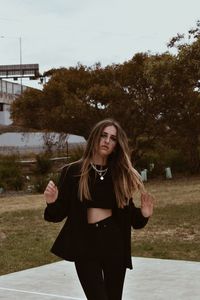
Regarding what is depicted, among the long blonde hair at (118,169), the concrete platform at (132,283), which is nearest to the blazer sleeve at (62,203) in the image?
the long blonde hair at (118,169)

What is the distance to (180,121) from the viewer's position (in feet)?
91.3

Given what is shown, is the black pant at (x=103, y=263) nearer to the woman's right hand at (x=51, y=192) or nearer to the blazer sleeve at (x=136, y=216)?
the blazer sleeve at (x=136, y=216)

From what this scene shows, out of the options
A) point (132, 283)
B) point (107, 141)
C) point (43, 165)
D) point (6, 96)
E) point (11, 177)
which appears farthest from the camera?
point (6, 96)

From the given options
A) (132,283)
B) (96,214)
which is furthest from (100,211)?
(132,283)

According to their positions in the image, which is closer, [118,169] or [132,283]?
[118,169]

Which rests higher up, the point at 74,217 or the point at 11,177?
the point at 74,217

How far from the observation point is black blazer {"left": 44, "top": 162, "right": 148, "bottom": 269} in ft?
11.9

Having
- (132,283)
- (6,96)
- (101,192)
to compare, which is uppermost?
(6,96)

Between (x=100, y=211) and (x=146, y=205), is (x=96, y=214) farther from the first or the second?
(x=146, y=205)

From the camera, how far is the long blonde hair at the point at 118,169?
3.66 meters

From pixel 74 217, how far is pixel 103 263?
1.08ft

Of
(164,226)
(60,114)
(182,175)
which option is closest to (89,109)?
(60,114)

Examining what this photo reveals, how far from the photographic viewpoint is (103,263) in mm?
3629

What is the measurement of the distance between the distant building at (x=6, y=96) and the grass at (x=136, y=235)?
49.6 meters
